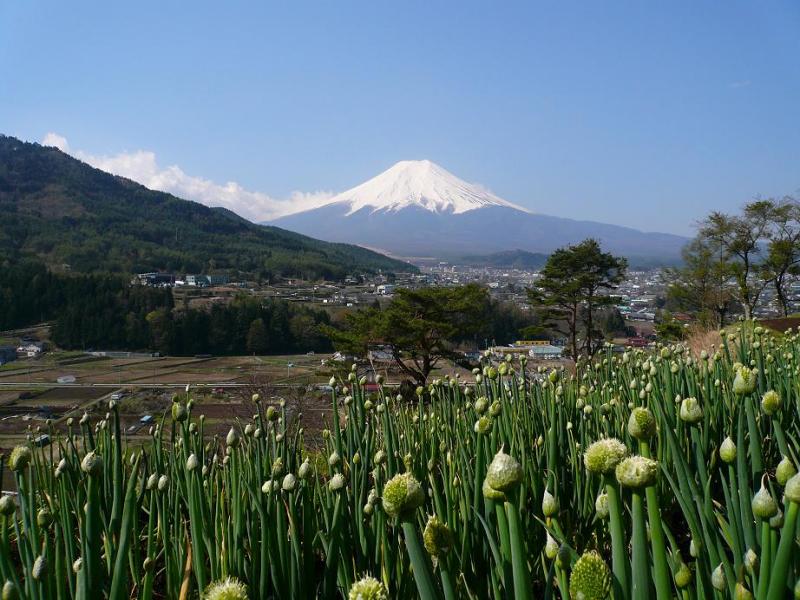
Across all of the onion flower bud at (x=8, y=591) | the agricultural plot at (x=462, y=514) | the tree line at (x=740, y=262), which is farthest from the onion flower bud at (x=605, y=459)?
the tree line at (x=740, y=262)

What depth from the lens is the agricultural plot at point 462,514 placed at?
775 millimetres

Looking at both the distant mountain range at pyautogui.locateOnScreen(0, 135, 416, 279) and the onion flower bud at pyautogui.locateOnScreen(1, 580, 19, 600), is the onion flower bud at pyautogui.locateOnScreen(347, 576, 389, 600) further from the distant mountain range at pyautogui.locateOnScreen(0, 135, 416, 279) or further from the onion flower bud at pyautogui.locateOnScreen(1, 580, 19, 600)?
the distant mountain range at pyautogui.locateOnScreen(0, 135, 416, 279)

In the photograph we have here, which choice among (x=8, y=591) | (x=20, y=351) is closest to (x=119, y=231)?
(x=20, y=351)

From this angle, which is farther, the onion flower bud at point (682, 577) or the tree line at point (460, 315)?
the tree line at point (460, 315)

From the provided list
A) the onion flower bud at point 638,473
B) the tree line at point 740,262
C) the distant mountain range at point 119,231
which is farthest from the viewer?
the distant mountain range at point 119,231

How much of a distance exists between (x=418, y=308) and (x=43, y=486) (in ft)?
47.6

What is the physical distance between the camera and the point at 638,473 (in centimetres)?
75

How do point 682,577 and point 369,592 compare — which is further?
point 682,577

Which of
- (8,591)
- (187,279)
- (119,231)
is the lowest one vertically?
(187,279)

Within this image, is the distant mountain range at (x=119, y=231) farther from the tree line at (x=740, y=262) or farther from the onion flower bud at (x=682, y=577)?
the onion flower bud at (x=682, y=577)

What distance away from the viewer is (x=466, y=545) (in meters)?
1.28

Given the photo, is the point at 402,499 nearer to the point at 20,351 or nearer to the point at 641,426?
the point at 641,426

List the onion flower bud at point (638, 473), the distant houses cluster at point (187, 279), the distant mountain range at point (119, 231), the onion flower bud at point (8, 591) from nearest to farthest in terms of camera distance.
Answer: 1. the onion flower bud at point (638, 473)
2. the onion flower bud at point (8, 591)
3. the distant houses cluster at point (187, 279)
4. the distant mountain range at point (119, 231)

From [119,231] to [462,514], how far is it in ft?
309
